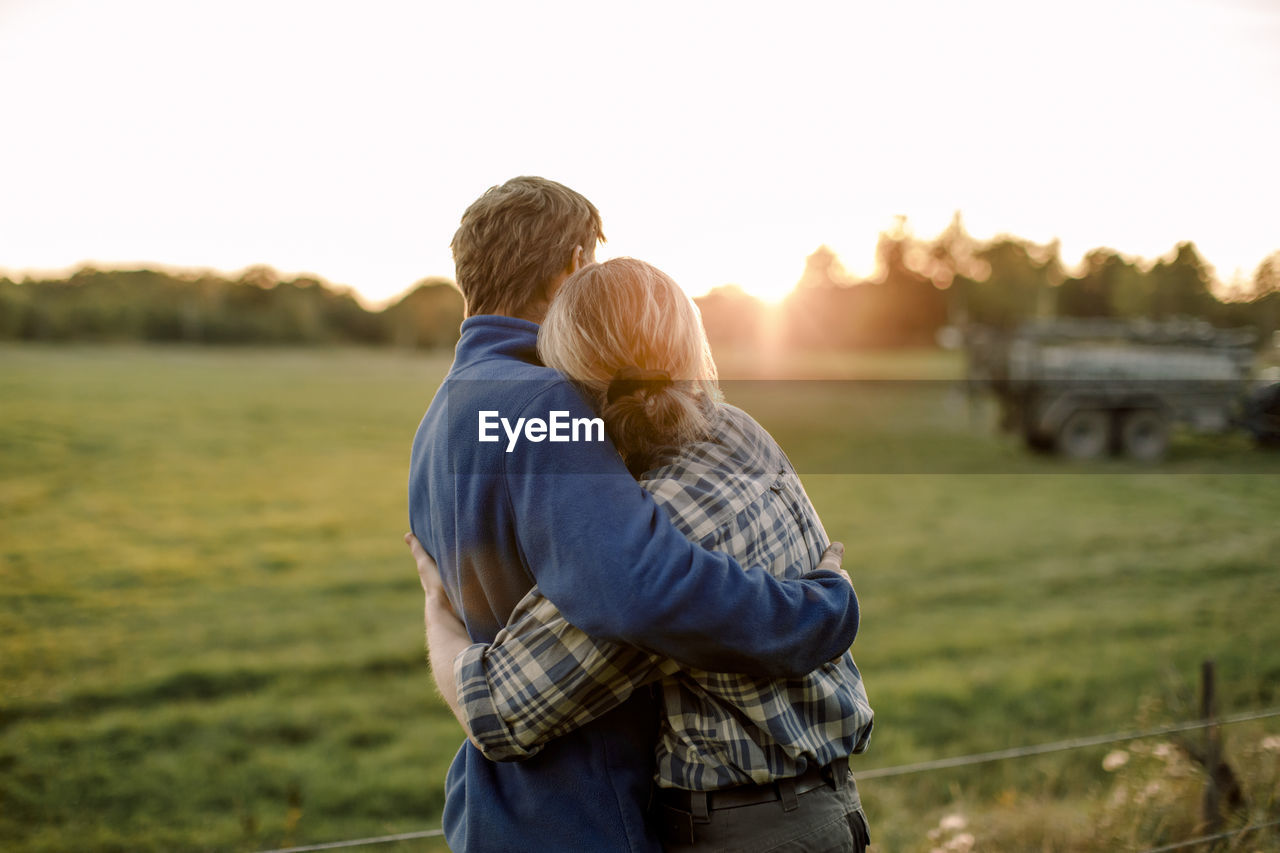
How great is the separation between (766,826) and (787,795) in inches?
2.1

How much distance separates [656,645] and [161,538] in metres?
13.4

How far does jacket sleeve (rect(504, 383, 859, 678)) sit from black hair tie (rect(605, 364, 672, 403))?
6 cm

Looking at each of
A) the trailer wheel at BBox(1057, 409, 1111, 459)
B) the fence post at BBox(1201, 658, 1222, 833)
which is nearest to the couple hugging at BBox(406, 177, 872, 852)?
the fence post at BBox(1201, 658, 1222, 833)

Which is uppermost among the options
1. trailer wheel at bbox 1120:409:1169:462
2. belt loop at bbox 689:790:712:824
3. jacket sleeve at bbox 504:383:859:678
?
jacket sleeve at bbox 504:383:859:678

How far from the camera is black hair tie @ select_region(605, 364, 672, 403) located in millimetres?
1317

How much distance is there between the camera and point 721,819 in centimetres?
131

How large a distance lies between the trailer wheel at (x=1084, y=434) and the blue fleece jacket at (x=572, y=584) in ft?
55.8

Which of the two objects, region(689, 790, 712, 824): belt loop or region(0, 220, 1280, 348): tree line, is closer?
region(689, 790, 712, 824): belt loop

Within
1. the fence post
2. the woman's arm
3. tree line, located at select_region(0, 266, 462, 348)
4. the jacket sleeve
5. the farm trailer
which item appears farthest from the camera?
tree line, located at select_region(0, 266, 462, 348)

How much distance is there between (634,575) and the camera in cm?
115

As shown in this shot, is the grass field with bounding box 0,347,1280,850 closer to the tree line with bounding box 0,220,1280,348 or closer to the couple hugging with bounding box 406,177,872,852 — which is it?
the couple hugging with bounding box 406,177,872,852

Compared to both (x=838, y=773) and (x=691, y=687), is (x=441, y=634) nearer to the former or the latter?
(x=691, y=687)

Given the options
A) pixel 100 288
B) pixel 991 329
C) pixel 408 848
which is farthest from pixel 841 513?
pixel 100 288

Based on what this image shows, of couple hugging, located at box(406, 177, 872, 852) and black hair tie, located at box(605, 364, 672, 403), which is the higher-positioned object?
black hair tie, located at box(605, 364, 672, 403)
